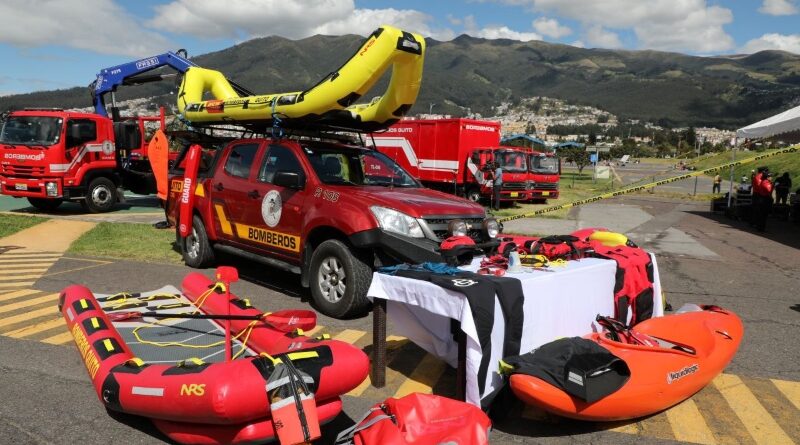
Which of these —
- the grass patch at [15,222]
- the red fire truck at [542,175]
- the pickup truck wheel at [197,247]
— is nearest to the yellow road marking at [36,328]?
the pickup truck wheel at [197,247]

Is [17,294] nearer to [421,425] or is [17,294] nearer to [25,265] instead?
[25,265]

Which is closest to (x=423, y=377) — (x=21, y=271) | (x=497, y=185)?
(x=21, y=271)

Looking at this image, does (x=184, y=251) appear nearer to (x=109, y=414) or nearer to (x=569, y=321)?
(x=109, y=414)

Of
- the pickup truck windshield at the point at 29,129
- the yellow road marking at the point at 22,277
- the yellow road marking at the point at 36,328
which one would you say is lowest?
the yellow road marking at the point at 22,277

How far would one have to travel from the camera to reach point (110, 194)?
15531 millimetres

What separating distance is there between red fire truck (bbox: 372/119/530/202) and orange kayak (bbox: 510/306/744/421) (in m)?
15.3

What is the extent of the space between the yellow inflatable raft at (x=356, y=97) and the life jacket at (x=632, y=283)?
10.7 ft

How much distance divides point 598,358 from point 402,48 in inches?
172

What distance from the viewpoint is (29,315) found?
6062 millimetres

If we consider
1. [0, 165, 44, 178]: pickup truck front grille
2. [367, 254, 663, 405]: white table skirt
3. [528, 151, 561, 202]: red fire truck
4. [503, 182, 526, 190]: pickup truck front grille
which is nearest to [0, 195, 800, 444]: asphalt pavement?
[367, 254, 663, 405]: white table skirt

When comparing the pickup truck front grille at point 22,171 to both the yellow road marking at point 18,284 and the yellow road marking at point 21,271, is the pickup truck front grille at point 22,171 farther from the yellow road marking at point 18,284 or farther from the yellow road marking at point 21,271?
the yellow road marking at point 18,284

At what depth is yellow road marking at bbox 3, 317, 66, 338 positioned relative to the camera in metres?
5.41

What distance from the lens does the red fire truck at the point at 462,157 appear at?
20373 mm

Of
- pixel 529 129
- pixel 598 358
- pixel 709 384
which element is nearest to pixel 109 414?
pixel 598 358
